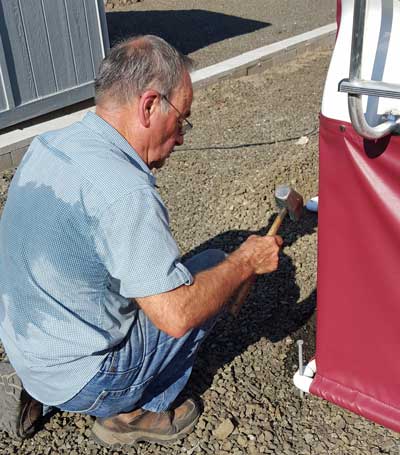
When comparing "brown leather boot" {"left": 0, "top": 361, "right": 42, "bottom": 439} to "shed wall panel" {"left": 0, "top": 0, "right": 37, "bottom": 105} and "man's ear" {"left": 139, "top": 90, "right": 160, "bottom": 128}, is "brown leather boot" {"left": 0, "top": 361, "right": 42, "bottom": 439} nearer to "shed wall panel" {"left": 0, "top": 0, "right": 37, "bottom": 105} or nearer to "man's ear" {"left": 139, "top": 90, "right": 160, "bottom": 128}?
"man's ear" {"left": 139, "top": 90, "right": 160, "bottom": 128}

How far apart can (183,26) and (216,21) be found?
1.95 feet

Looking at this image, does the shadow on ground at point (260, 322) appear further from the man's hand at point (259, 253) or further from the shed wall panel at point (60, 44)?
the shed wall panel at point (60, 44)

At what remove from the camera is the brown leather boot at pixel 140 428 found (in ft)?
8.87

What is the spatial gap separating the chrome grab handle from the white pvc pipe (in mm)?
1162

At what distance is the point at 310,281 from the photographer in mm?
3697

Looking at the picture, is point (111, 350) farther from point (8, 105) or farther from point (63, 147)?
point (8, 105)

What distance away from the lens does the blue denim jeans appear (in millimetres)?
2354

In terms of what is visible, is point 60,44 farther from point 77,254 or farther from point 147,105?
point 77,254

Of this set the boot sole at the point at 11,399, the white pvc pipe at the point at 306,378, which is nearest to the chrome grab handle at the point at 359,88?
the white pvc pipe at the point at 306,378

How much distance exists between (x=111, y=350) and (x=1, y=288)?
43 centimetres

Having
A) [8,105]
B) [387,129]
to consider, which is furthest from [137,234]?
[8,105]

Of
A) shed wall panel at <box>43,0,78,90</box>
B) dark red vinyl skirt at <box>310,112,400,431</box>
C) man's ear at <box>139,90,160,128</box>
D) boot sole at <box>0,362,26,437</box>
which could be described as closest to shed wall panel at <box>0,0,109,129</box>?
shed wall panel at <box>43,0,78,90</box>

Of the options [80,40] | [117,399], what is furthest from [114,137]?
[80,40]

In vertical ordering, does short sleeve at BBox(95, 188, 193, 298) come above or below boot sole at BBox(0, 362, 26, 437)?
above
